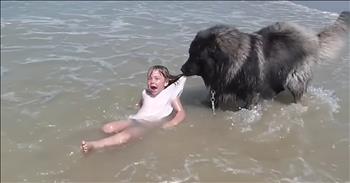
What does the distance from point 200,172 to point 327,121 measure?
2.00 m

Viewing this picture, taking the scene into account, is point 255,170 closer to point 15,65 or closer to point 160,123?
point 160,123

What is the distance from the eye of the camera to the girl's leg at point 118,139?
483cm

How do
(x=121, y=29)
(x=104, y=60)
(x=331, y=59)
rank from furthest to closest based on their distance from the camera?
(x=121, y=29), (x=104, y=60), (x=331, y=59)

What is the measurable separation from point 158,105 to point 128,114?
16.0 inches

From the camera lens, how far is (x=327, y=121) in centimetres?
577

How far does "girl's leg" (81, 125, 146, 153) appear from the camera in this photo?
4.83m

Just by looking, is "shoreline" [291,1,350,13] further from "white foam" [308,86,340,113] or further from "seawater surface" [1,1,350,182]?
"white foam" [308,86,340,113]

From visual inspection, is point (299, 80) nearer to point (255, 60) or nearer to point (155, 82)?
point (255, 60)

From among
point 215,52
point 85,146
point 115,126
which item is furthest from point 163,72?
point 85,146

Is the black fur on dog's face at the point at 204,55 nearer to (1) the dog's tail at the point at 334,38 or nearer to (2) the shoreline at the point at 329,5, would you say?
(1) the dog's tail at the point at 334,38

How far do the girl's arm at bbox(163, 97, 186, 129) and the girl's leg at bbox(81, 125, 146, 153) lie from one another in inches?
12.5

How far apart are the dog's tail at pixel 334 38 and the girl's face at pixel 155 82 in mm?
2129

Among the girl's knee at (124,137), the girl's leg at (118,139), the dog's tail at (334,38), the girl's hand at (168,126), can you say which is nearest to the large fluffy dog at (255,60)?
the dog's tail at (334,38)

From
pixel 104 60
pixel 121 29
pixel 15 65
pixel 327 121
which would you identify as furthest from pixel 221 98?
pixel 121 29
